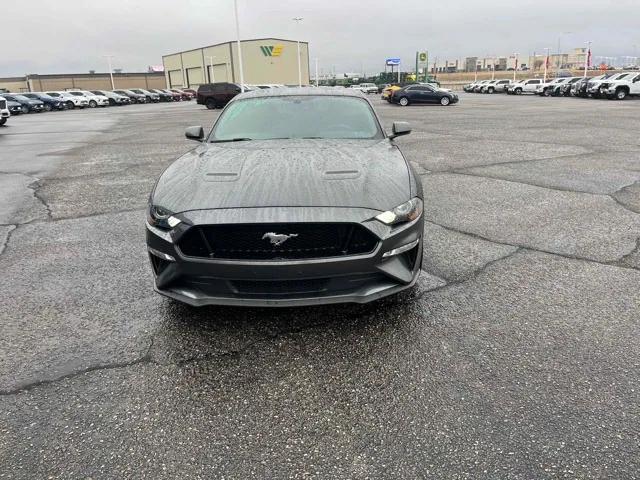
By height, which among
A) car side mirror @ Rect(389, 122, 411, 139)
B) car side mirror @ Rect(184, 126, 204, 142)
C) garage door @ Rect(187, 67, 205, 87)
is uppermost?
garage door @ Rect(187, 67, 205, 87)

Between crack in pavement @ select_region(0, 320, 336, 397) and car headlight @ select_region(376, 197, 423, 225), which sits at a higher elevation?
car headlight @ select_region(376, 197, 423, 225)

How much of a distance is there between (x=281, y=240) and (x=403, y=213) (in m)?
0.82

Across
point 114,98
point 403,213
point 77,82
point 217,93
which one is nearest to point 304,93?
point 403,213

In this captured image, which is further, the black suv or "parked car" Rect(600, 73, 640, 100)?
the black suv

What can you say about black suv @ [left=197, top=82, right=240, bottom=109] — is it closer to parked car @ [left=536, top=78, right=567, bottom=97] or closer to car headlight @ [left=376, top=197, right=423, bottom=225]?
parked car @ [left=536, top=78, right=567, bottom=97]

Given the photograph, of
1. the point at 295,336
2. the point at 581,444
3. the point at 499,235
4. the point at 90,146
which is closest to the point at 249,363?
the point at 295,336

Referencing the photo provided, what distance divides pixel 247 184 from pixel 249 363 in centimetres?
117

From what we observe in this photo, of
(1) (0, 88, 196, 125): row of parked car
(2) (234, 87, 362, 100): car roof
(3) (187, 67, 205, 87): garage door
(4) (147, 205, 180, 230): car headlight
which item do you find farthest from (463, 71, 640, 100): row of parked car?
(3) (187, 67, 205, 87): garage door

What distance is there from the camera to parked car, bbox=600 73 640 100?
32500 mm

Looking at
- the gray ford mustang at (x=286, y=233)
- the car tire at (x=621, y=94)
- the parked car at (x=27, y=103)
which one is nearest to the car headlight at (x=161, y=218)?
the gray ford mustang at (x=286, y=233)

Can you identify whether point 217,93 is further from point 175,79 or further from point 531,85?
point 175,79

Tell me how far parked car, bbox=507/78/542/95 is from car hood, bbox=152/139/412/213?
5174 cm

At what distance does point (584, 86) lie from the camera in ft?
121

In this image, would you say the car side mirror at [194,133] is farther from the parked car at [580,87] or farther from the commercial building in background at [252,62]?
the commercial building in background at [252,62]
